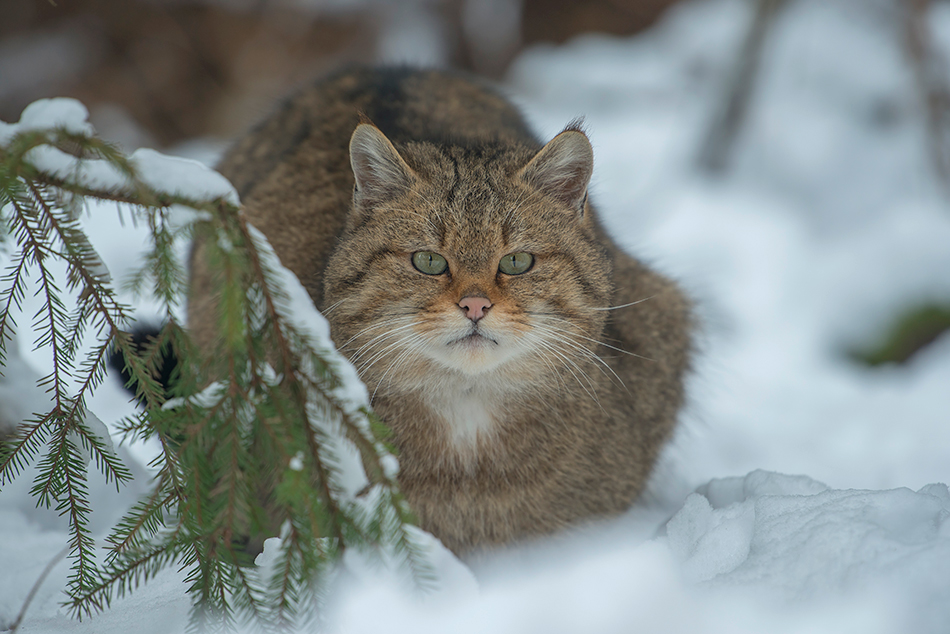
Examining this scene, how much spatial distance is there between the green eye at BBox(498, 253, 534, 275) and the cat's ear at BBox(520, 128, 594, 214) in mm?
254

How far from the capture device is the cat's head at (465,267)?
2.09m

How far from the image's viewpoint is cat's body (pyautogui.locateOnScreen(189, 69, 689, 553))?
2141 millimetres

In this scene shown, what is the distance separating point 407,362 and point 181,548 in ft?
2.75

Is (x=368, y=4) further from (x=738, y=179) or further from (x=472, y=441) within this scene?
(x=472, y=441)

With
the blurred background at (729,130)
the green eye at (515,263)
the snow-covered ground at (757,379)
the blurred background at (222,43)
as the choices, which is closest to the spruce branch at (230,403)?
the snow-covered ground at (757,379)

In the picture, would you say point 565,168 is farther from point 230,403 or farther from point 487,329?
point 230,403

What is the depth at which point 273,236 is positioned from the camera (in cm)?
285

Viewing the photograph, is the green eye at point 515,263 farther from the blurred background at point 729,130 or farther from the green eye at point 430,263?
the blurred background at point 729,130

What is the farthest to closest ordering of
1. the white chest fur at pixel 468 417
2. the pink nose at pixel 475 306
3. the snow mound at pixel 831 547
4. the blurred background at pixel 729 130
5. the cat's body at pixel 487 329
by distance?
the blurred background at pixel 729 130, the white chest fur at pixel 468 417, the cat's body at pixel 487 329, the pink nose at pixel 475 306, the snow mound at pixel 831 547

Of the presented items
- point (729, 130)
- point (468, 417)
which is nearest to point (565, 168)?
point (468, 417)

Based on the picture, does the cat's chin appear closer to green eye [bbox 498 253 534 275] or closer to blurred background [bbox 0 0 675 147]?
green eye [bbox 498 253 534 275]


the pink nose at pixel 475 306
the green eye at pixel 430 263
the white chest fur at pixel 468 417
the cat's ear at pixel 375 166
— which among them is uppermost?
the cat's ear at pixel 375 166

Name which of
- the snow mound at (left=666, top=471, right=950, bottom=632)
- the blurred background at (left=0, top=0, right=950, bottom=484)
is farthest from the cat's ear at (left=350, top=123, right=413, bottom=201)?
the snow mound at (left=666, top=471, right=950, bottom=632)

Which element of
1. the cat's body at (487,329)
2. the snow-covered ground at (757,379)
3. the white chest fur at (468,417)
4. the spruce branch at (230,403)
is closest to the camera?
the spruce branch at (230,403)
